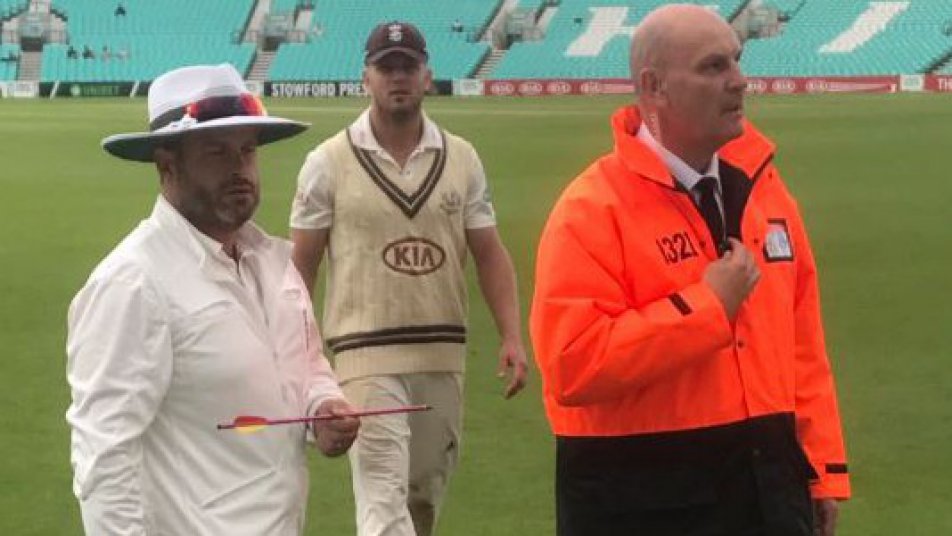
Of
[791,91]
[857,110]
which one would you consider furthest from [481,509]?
[791,91]

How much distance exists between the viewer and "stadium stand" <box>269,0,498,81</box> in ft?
229

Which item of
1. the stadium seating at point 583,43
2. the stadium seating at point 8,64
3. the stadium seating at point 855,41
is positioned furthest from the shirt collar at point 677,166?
the stadium seating at point 8,64

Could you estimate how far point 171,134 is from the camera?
3350 mm

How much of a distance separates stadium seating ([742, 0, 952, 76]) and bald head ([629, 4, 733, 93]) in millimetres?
59382

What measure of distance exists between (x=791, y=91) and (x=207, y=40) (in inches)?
1154

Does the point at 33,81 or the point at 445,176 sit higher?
the point at 33,81

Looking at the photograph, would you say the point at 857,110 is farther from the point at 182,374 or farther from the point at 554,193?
the point at 182,374

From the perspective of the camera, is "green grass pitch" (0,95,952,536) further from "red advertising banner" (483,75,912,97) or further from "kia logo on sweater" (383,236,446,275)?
"red advertising banner" (483,75,912,97)

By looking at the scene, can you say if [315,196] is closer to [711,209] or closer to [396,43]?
[396,43]

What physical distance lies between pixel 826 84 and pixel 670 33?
5442cm

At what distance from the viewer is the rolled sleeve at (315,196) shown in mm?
5910

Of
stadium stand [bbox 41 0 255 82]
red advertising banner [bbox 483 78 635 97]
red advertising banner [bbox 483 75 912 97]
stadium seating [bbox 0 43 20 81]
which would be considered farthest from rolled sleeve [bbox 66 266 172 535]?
stadium seating [bbox 0 43 20 81]

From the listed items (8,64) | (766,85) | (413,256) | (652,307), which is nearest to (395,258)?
(413,256)

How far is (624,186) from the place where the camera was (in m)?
3.66
